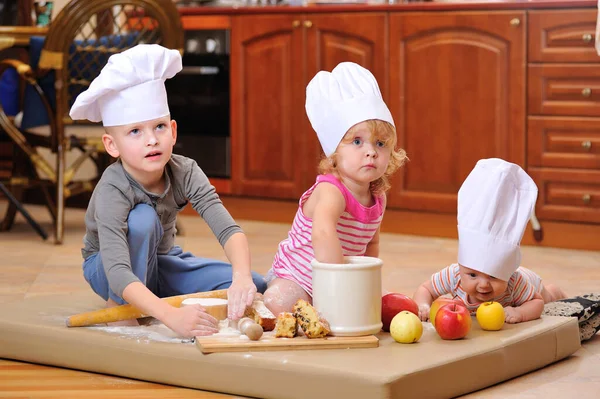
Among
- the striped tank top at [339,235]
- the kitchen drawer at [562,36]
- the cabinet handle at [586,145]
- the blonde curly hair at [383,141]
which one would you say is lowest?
the striped tank top at [339,235]

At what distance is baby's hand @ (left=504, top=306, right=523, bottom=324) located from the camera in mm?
2242

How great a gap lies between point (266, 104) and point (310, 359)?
257 centimetres

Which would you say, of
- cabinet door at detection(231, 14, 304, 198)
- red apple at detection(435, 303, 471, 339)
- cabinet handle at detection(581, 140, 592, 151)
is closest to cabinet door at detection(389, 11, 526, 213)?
cabinet handle at detection(581, 140, 592, 151)

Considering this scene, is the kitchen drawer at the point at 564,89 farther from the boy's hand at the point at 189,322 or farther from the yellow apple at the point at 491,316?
the boy's hand at the point at 189,322

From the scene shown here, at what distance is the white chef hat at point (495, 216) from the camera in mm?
2236

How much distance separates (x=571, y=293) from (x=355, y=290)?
1074mm

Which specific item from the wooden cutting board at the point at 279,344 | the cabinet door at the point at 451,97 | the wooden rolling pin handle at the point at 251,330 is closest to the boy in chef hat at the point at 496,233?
the wooden cutting board at the point at 279,344

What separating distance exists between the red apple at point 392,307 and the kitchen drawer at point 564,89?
5.54 feet

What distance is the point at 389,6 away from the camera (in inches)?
158

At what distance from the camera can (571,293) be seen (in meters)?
2.90

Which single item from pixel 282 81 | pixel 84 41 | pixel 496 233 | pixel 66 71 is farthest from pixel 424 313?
pixel 282 81

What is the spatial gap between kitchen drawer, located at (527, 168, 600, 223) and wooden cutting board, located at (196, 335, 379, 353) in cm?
191

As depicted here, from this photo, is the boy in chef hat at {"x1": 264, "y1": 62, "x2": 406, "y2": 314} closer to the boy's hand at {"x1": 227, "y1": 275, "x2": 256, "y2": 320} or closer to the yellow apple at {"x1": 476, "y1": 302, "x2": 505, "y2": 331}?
the boy's hand at {"x1": 227, "y1": 275, "x2": 256, "y2": 320}

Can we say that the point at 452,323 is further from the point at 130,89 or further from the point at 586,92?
the point at 586,92
